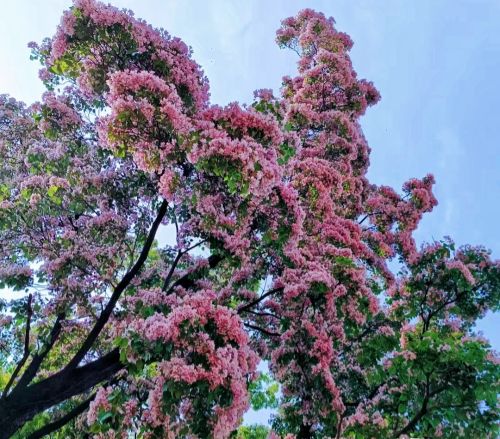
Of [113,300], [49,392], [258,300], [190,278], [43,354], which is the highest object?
[258,300]

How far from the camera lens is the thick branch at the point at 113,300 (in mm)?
8648

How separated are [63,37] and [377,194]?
10447mm

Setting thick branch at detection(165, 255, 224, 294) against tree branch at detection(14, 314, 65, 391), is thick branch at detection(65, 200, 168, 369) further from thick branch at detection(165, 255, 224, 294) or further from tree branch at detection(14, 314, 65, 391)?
tree branch at detection(14, 314, 65, 391)

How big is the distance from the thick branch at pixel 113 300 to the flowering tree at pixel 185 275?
0.03m

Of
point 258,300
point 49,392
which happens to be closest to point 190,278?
point 258,300

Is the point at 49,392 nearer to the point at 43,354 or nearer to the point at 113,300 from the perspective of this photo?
the point at 113,300

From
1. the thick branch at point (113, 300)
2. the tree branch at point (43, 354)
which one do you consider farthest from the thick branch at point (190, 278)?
the tree branch at point (43, 354)

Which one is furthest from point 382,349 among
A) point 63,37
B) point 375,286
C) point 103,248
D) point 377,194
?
point 63,37

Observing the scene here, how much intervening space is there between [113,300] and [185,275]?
5.19ft

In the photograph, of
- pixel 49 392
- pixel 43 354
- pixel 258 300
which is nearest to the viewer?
pixel 49 392

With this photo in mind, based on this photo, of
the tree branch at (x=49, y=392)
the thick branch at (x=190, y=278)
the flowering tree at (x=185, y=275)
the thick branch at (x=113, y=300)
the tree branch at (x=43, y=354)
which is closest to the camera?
the flowering tree at (x=185, y=275)

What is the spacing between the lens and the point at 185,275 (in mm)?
10180

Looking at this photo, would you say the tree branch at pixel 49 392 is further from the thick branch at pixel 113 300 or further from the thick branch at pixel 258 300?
the thick branch at pixel 258 300

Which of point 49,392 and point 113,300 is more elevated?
point 113,300
